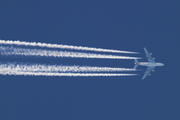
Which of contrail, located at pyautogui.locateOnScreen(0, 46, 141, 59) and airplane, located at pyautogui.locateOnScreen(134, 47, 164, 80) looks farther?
airplane, located at pyautogui.locateOnScreen(134, 47, 164, 80)

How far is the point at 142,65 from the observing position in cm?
4903

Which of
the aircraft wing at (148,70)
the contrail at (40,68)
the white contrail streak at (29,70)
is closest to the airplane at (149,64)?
the aircraft wing at (148,70)

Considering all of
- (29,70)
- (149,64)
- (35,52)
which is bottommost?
(29,70)

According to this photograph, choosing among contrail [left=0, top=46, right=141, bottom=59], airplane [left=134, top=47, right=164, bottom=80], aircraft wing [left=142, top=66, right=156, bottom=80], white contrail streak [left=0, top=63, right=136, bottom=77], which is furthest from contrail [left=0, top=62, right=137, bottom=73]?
aircraft wing [left=142, top=66, right=156, bottom=80]

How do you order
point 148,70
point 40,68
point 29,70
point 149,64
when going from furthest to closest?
point 148,70 < point 149,64 < point 40,68 < point 29,70

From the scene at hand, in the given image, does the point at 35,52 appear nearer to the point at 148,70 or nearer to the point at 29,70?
the point at 29,70

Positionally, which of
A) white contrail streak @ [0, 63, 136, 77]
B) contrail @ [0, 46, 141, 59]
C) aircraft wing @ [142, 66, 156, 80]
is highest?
aircraft wing @ [142, 66, 156, 80]

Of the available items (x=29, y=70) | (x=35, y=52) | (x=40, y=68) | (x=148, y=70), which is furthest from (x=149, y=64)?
(x=29, y=70)

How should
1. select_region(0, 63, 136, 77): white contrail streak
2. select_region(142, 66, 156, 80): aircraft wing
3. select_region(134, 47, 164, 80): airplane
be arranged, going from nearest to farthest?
select_region(0, 63, 136, 77): white contrail streak
select_region(134, 47, 164, 80): airplane
select_region(142, 66, 156, 80): aircraft wing

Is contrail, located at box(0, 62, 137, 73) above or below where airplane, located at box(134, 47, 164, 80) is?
below

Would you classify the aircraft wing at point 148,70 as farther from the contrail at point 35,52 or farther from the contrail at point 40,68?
the contrail at point 35,52

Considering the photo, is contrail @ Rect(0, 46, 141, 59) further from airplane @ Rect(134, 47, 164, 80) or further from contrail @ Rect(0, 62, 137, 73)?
airplane @ Rect(134, 47, 164, 80)

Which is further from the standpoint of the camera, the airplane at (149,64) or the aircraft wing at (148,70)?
the aircraft wing at (148,70)

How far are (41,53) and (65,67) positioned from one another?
176 inches
